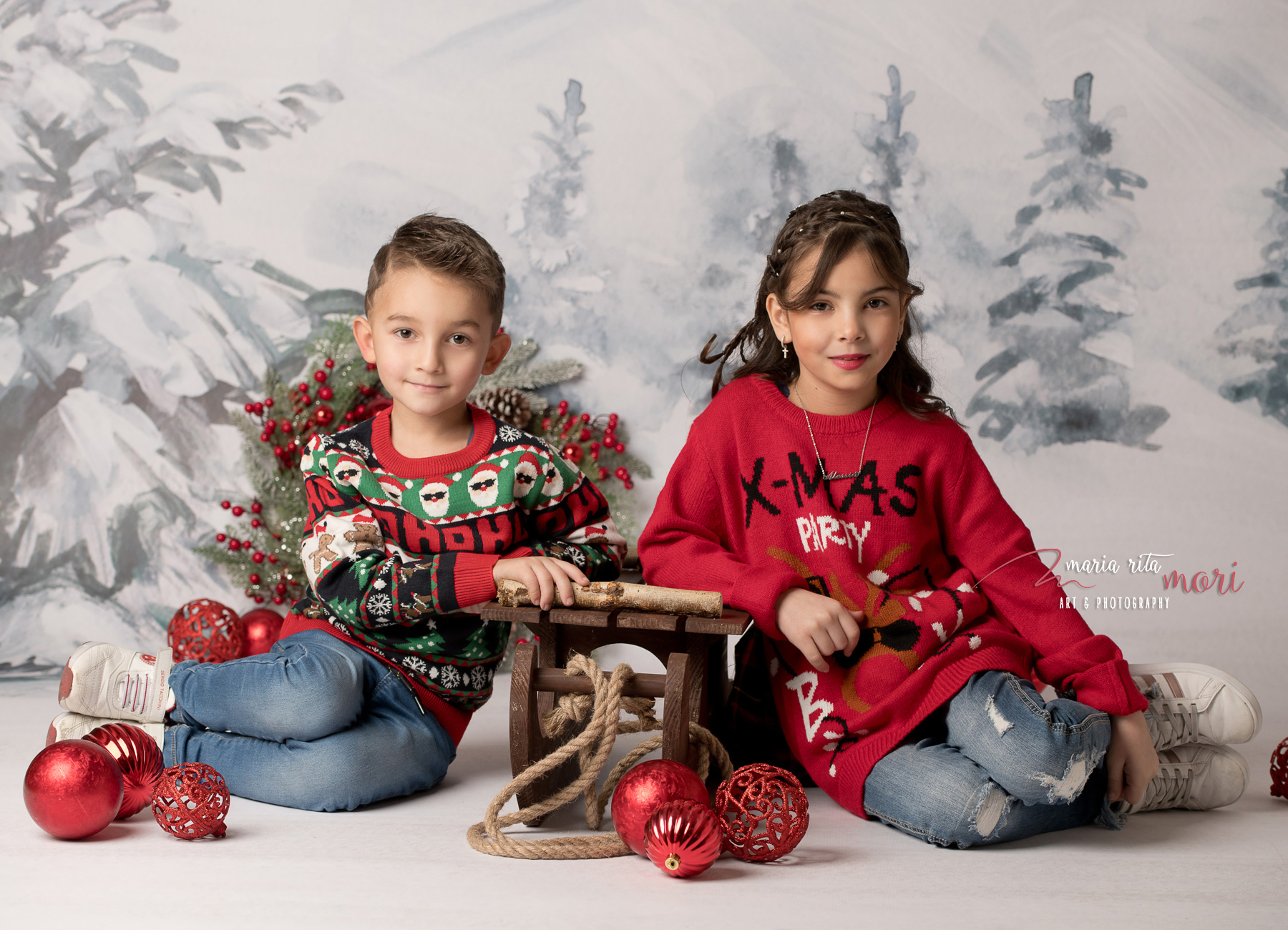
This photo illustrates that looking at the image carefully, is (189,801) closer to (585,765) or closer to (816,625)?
(585,765)

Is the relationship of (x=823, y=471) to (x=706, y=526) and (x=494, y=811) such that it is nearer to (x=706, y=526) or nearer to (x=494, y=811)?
Answer: (x=706, y=526)

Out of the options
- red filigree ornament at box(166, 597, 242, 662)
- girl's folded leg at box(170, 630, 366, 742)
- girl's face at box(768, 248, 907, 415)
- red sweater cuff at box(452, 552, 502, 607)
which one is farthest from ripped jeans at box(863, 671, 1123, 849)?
red filigree ornament at box(166, 597, 242, 662)

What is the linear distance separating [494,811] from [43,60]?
2439 mm

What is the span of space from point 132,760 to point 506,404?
143 centimetres

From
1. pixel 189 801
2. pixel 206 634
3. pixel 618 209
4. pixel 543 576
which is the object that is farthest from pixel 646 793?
pixel 618 209

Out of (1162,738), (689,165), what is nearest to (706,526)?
(1162,738)

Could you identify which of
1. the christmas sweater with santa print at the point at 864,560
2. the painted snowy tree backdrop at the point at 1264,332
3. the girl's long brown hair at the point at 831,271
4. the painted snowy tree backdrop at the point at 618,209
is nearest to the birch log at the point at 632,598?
the christmas sweater with santa print at the point at 864,560

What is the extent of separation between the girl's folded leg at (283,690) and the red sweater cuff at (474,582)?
0.71ft

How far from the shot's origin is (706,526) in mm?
1755

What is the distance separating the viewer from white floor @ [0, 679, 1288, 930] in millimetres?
1247

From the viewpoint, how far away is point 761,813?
138cm

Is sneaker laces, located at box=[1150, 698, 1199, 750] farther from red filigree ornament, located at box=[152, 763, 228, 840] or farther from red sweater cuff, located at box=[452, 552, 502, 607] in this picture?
red filigree ornament, located at box=[152, 763, 228, 840]

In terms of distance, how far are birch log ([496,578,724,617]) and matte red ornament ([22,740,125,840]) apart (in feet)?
1.75

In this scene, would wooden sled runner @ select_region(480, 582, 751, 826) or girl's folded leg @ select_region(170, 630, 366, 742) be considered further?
girl's folded leg @ select_region(170, 630, 366, 742)
